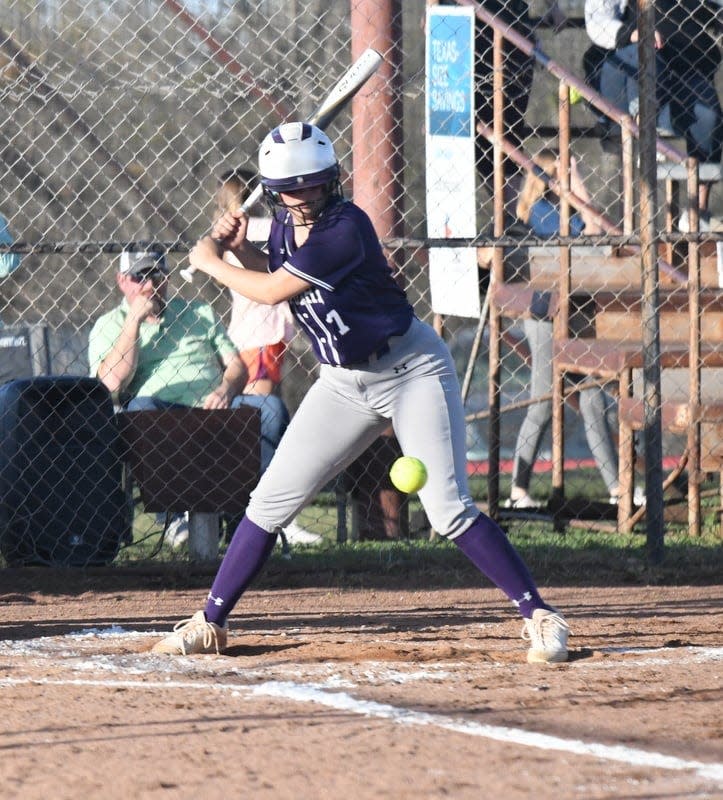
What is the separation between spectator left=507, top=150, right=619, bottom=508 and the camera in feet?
29.9

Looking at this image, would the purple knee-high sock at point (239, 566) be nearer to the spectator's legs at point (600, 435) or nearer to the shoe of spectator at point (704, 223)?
the spectator's legs at point (600, 435)

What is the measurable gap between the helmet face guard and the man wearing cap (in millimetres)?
2932

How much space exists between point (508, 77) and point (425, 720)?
5770 millimetres

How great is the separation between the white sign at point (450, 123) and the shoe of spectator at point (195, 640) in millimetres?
3216

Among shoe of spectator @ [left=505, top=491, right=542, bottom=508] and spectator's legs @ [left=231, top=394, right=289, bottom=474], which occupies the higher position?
spectator's legs @ [left=231, top=394, right=289, bottom=474]

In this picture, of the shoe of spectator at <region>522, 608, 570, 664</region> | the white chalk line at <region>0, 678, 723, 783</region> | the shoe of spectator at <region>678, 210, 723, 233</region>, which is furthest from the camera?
the shoe of spectator at <region>678, 210, 723, 233</region>

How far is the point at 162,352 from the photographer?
25.7ft

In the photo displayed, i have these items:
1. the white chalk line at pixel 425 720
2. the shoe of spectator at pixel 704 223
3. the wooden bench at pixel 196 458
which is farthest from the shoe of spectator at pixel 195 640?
the shoe of spectator at pixel 704 223

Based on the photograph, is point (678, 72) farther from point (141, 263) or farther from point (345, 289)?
point (345, 289)

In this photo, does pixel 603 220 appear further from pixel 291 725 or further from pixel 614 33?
pixel 291 725

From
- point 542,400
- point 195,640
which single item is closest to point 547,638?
point 195,640

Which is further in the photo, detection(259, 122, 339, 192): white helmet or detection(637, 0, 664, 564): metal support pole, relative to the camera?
detection(637, 0, 664, 564): metal support pole

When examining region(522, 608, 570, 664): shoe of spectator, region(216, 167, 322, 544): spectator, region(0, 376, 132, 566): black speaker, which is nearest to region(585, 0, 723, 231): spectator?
region(216, 167, 322, 544): spectator

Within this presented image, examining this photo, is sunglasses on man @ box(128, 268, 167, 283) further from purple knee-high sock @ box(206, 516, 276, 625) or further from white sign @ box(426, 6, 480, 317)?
purple knee-high sock @ box(206, 516, 276, 625)
